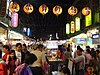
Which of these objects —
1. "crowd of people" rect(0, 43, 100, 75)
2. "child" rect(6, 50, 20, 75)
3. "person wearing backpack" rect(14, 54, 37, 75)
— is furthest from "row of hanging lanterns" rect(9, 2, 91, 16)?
"person wearing backpack" rect(14, 54, 37, 75)

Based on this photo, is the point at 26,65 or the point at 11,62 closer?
the point at 26,65

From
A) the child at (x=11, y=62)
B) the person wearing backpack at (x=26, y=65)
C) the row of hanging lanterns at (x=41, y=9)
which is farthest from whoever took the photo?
the row of hanging lanterns at (x=41, y=9)

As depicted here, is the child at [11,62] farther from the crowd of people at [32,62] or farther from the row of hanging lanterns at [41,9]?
the row of hanging lanterns at [41,9]

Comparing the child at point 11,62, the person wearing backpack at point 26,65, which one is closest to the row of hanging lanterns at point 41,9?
the child at point 11,62

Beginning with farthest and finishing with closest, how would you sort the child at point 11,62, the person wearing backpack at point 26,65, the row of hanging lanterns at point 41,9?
1. the row of hanging lanterns at point 41,9
2. the child at point 11,62
3. the person wearing backpack at point 26,65

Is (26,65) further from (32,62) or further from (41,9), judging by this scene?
(41,9)

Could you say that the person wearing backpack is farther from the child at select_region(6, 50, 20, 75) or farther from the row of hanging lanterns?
the row of hanging lanterns

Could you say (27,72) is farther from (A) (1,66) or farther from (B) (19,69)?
(A) (1,66)

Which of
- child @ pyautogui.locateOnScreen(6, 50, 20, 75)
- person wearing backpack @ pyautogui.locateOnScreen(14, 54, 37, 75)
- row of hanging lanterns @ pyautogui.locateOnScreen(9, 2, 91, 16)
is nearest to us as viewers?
person wearing backpack @ pyautogui.locateOnScreen(14, 54, 37, 75)

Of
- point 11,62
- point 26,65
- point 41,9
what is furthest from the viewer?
point 41,9

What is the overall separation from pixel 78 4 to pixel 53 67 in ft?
68.2

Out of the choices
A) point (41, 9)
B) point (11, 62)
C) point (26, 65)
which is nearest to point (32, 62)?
point (26, 65)

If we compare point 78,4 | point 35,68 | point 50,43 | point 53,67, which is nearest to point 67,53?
point 53,67

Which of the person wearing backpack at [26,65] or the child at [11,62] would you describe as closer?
the person wearing backpack at [26,65]
